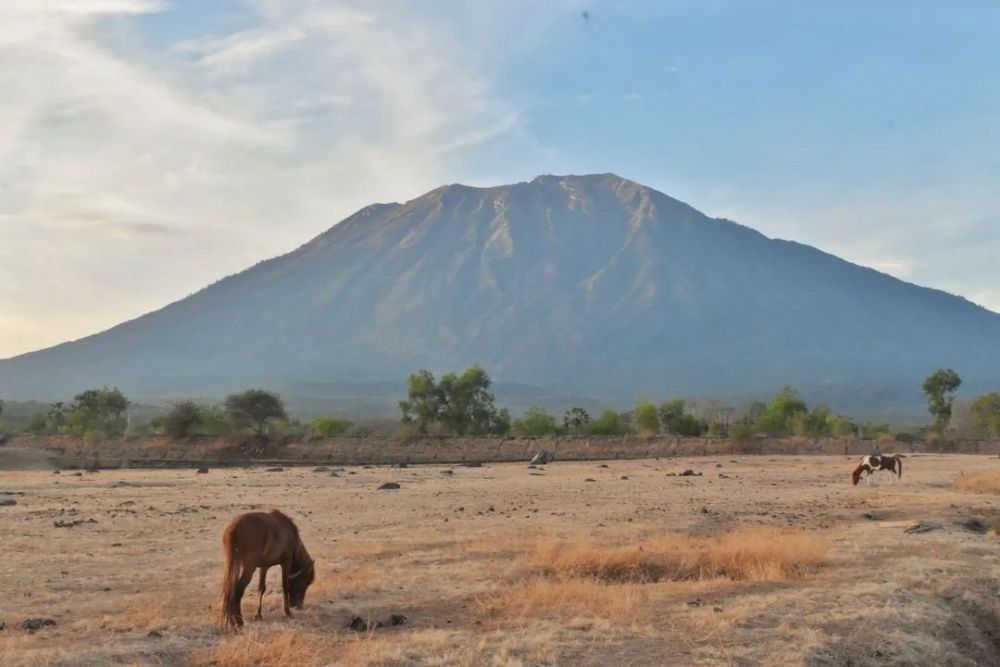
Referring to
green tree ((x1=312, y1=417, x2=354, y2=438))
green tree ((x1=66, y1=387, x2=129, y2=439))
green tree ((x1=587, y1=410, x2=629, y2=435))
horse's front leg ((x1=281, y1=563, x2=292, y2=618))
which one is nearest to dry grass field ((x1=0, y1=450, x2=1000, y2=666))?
horse's front leg ((x1=281, y1=563, x2=292, y2=618))

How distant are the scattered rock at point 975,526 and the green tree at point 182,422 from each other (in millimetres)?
71392

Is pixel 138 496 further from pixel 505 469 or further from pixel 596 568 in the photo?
pixel 505 469

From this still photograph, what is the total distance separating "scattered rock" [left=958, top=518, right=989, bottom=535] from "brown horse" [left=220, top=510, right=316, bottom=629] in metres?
19.0

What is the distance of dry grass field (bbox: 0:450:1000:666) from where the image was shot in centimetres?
1162

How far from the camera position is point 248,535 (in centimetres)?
1285

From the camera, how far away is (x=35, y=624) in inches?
492

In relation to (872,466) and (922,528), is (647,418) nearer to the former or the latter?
(872,466)

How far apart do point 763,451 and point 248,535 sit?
2533 inches

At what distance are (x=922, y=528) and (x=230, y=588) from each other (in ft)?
59.7

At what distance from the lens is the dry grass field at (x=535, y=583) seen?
11.6 meters

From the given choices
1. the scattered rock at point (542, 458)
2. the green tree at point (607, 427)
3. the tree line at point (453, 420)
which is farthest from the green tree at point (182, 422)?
the green tree at point (607, 427)

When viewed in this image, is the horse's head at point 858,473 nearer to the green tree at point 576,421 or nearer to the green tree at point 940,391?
the green tree at point 576,421

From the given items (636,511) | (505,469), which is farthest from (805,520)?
(505,469)

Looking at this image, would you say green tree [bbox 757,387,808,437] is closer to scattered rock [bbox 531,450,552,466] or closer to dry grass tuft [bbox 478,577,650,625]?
scattered rock [bbox 531,450,552,466]
